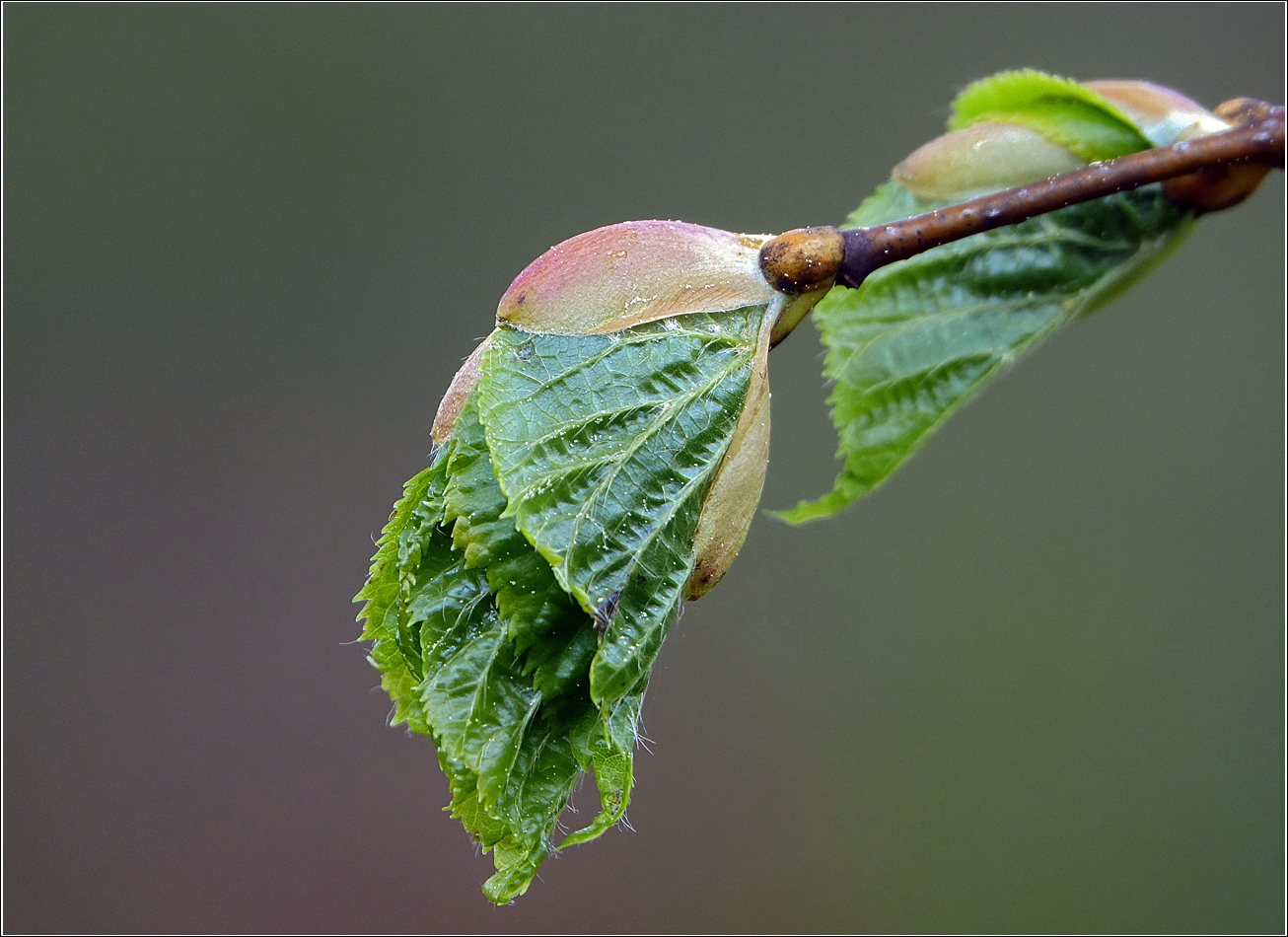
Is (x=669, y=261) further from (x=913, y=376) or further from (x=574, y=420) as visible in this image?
(x=913, y=376)

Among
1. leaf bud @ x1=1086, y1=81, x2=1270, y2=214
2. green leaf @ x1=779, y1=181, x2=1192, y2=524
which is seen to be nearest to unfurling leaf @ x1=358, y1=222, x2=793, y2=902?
green leaf @ x1=779, y1=181, x2=1192, y2=524

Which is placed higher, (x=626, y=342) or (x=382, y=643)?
(x=626, y=342)

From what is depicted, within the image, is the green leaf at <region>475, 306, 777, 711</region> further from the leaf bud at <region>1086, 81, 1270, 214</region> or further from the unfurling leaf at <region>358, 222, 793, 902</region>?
the leaf bud at <region>1086, 81, 1270, 214</region>

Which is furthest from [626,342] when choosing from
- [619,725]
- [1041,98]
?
[1041,98]

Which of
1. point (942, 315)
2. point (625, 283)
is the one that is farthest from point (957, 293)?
point (625, 283)

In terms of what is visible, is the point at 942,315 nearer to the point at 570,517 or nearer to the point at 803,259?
the point at 803,259

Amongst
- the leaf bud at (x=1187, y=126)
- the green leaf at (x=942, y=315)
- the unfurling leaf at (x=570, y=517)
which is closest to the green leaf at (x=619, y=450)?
the unfurling leaf at (x=570, y=517)

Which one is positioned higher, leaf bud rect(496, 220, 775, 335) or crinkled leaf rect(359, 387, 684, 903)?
leaf bud rect(496, 220, 775, 335)
